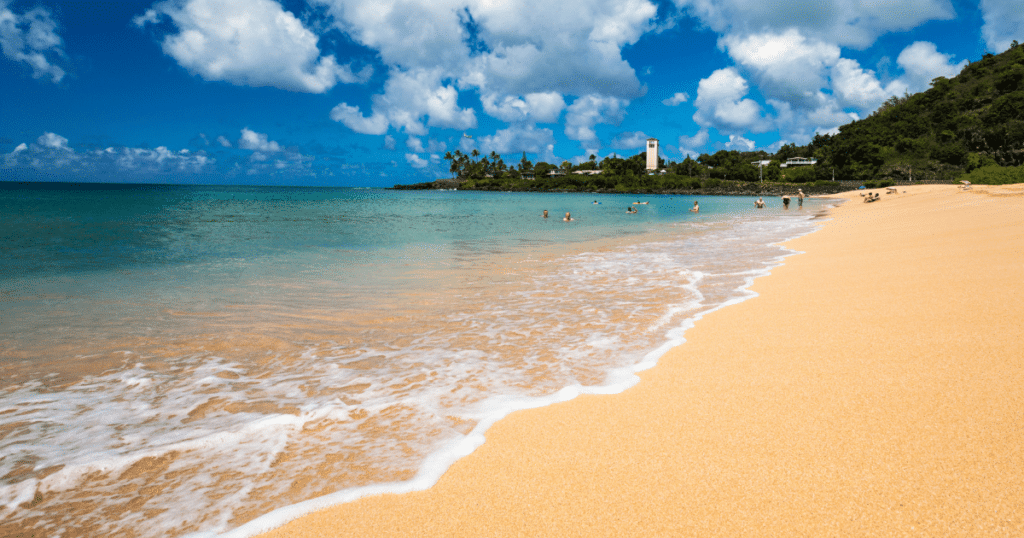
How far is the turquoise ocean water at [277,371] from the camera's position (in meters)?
2.86

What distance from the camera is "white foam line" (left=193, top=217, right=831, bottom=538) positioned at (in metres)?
2.52

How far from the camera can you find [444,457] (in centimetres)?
308

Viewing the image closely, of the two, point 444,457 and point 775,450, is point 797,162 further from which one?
point 444,457

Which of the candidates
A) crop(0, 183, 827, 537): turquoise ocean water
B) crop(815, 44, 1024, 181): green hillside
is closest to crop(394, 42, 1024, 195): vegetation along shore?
crop(815, 44, 1024, 181): green hillside

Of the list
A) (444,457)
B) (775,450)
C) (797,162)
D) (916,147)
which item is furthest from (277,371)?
(797,162)

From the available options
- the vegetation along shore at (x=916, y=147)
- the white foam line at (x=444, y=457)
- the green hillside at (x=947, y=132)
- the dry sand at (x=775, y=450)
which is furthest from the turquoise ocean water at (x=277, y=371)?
A: the green hillside at (x=947, y=132)

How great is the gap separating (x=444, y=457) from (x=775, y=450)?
6.49 ft

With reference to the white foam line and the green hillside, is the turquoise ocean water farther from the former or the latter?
the green hillside

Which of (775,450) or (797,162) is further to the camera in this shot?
(797,162)

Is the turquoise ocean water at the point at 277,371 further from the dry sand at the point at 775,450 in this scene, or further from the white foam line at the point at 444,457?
the dry sand at the point at 775,450

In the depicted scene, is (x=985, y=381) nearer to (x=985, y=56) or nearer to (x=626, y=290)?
(x=626, y=290)

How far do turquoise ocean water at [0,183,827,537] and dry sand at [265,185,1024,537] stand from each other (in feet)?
1.14

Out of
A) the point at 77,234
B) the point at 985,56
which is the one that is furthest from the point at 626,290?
the point at 985,56

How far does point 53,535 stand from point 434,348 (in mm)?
3400
